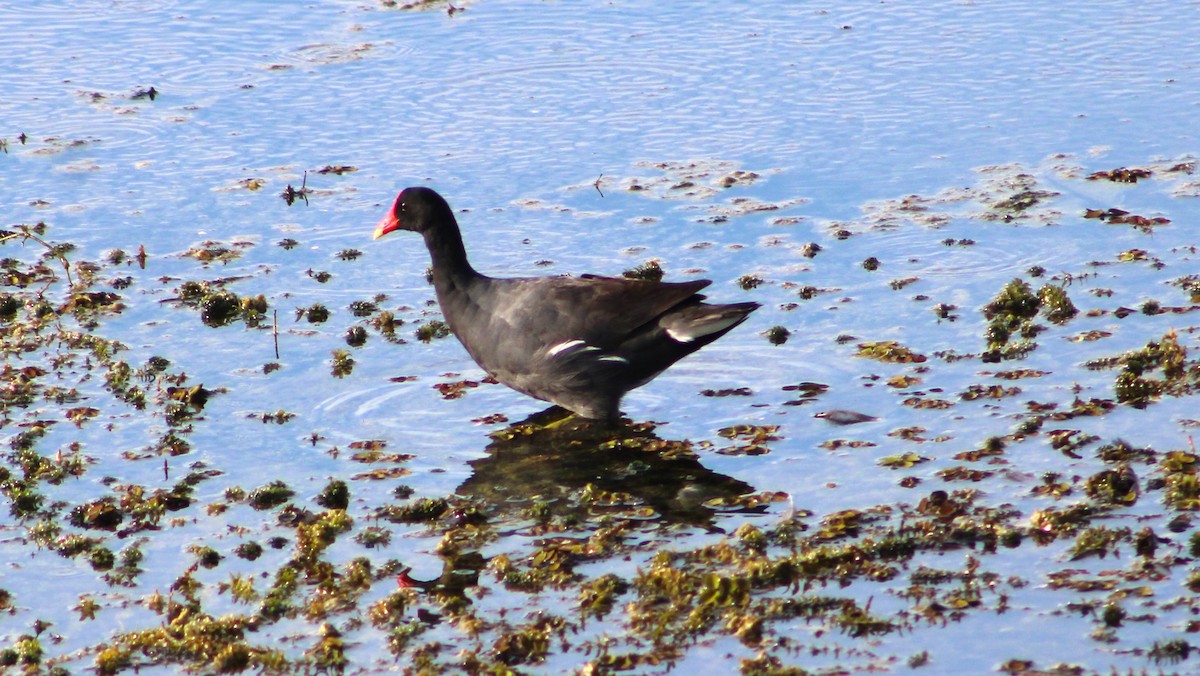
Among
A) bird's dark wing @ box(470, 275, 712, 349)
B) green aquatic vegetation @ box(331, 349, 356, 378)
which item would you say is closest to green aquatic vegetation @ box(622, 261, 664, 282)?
bird's dark wing @ box(470, 275, 712, 349)

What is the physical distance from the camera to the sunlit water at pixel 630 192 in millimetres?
7289

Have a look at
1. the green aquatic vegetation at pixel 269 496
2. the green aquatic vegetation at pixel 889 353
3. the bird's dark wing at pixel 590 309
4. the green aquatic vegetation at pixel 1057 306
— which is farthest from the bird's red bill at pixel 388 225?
the green aquatic vegetation at pixel 1057 306

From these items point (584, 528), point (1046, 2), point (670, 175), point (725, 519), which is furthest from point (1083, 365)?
point (1046, 2)

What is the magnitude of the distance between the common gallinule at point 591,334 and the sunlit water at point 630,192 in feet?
1.03

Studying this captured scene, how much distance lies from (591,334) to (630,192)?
124 inches

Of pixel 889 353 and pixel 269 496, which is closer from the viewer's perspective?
pixel 269 496

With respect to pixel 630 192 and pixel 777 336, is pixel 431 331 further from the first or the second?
pixel 630 192

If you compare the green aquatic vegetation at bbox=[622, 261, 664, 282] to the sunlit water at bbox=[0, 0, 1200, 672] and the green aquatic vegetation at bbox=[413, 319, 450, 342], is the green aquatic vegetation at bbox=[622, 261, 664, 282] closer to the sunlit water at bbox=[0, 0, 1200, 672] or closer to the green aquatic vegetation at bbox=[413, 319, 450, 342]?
the sunlit water at bbox=[0, 0, 1200, 672]

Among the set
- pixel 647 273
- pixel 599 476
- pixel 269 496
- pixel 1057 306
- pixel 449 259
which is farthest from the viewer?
pixel 647 273

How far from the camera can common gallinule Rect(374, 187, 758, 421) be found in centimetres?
786

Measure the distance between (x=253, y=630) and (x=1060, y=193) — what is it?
6706 millimetres

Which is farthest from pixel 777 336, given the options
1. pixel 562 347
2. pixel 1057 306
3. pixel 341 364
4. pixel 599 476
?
pixel 341 364

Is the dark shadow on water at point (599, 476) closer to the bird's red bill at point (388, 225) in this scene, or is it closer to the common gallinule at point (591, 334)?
the common gallinule at point (591, 334)

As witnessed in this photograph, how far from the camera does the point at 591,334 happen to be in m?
7.88
